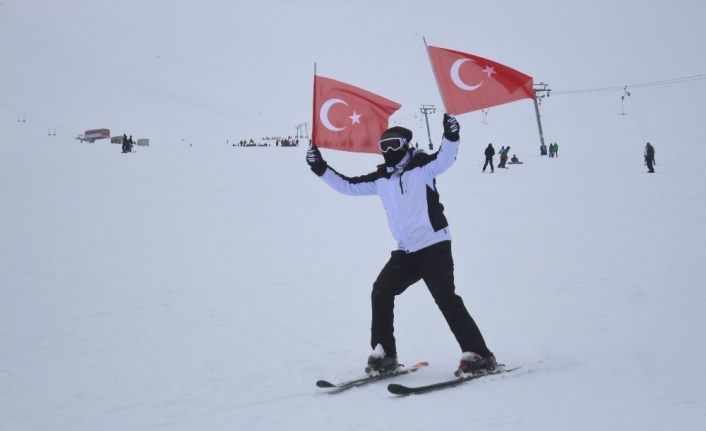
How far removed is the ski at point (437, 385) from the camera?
317cm

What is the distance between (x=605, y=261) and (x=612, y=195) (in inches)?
315

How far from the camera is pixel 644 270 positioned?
6.67 metres

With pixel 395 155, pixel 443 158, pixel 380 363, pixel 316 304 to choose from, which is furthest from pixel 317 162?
pixel 316 304

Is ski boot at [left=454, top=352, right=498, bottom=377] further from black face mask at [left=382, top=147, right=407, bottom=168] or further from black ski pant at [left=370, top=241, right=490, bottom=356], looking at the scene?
black face mask at [left=382, top=147, right=407, bottom=168]

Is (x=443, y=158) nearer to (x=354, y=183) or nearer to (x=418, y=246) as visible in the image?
(x=418, y=246)

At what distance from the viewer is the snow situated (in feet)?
10.5

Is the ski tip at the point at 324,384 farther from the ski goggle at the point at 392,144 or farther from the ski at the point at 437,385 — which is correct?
the ski goggle at the point at 392,144

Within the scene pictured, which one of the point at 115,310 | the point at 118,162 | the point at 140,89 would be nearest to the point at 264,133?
the point at 140,89

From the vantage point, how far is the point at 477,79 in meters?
4.99

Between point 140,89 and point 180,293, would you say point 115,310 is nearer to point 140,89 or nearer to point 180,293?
point 180,293

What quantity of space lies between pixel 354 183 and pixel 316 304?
2618mm

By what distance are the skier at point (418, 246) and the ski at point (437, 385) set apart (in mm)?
50

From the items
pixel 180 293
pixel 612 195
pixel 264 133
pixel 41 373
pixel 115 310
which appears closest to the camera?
pixel 41 373

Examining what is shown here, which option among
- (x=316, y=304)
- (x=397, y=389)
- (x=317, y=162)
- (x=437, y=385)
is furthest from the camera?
(x=316, y=304)
